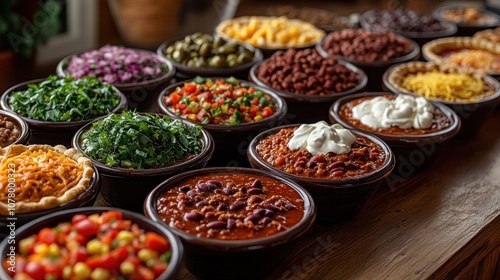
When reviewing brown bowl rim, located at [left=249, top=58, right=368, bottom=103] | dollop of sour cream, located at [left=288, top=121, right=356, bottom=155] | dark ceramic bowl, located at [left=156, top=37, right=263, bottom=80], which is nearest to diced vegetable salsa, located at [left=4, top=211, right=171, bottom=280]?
Answer: dollop of sour cream, located at [left=288, top=121, right=356, bottom=155]

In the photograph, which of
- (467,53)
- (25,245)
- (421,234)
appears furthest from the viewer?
(467,53)

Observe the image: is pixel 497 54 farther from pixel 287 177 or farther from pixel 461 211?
pixel 287 177

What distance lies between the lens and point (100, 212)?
177 cm

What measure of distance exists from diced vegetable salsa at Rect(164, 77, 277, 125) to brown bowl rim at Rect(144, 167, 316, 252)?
484mm

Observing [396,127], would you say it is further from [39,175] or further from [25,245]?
[25,245]

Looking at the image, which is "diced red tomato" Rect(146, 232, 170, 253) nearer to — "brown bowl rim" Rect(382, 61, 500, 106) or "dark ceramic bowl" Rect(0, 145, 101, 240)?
"dark ceramic bowl" Rect(0, 145, 101, 240)

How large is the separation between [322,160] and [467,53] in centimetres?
187

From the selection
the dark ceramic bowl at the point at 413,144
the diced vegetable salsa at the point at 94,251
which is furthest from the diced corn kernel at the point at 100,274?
the dark ceramic bowl at the point at 413,144

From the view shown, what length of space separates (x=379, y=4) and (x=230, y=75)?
17.4 ft

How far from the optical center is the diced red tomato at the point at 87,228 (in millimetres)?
1634

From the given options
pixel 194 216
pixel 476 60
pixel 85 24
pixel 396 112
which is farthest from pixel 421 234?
pixel 85 24

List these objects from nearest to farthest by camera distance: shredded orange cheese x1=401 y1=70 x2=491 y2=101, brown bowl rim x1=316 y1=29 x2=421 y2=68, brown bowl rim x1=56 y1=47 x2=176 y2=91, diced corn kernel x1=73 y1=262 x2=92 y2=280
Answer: diced corn kernel x1=73 y1=262 x2=92 y2=280 < brown bowl rim x1=56 y1=47 x2=176 y2=91 < shredded orange cheese x1=401 y1=70 x2=491 y2=101 < brown bowl rim x1=316 y1=29 x2=421 y2=68

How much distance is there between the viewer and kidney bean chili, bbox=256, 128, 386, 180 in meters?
2.17

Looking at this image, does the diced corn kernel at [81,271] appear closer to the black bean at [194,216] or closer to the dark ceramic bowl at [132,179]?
the black bean at [194,216]
